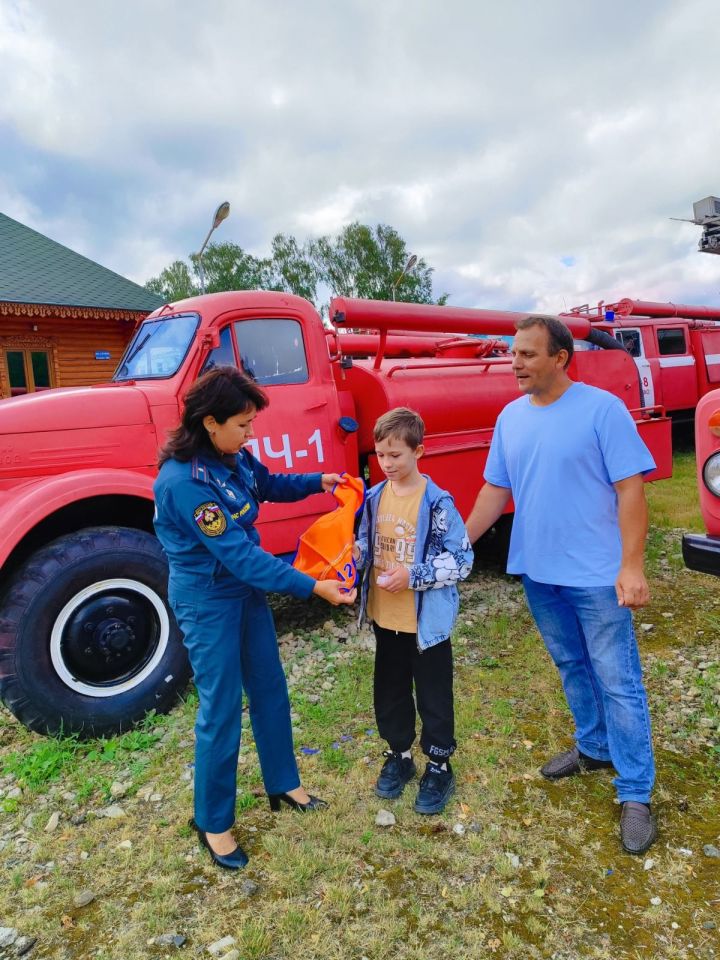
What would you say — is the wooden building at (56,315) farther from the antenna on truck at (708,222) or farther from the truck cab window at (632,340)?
the antenna on truck at (708,222)

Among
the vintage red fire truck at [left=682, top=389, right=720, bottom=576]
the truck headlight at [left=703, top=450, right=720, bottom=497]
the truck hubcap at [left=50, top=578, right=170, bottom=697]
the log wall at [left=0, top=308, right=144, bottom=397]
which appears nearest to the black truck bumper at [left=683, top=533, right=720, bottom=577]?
the vintage red fire truck at [left=682, top=389, right=720, bottom=576]

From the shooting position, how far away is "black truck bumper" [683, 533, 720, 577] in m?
2.60

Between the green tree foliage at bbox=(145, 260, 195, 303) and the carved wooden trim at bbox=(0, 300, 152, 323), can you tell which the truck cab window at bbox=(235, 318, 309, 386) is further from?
the green tree foliage at bbox=(145, 260, 195, 303)

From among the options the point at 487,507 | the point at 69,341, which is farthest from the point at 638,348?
the point at 69,341

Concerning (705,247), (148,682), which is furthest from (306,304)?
(705,247)

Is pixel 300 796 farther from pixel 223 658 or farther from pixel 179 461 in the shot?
pixel 179 461

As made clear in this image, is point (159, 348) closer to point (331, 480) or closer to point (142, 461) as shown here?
point (142, 461)

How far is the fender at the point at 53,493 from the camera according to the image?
3.06 metres

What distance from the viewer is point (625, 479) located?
217 centimetres

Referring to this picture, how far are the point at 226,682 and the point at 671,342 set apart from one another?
38.3 ft

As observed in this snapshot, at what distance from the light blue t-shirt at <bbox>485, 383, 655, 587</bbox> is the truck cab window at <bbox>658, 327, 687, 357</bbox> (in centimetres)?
1039

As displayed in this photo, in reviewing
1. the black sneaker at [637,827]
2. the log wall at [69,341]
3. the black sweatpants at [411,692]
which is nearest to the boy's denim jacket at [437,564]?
the black sweatpants at [411,692]

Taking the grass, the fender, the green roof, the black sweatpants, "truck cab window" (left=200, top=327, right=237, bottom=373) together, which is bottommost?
the grass

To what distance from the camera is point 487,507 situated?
269 cm
